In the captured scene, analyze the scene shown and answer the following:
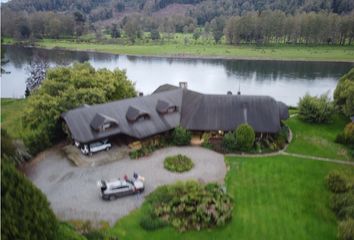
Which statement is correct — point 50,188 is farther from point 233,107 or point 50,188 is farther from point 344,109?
point 344,109

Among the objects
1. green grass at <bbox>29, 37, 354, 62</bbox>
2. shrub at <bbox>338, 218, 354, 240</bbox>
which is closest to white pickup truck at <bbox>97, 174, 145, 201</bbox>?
shrub at <bbox>338, 218, 354, 240</bbox>

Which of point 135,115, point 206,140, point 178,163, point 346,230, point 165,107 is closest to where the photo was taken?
point 346,230

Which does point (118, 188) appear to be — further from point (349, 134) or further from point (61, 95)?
point (349, 134)

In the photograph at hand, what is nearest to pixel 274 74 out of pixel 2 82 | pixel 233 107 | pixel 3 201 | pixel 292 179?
pixel 233 107

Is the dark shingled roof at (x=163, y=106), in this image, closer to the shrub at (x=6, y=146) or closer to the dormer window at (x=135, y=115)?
the dormer window at (x=135, y=115)

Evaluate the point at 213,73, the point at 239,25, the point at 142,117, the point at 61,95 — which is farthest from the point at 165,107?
the point at 239,25

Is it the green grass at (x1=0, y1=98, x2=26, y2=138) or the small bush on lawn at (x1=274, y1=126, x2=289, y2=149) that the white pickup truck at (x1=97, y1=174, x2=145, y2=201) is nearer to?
the green grass at (x1=0, y1=98, x2=26, y2=138)
